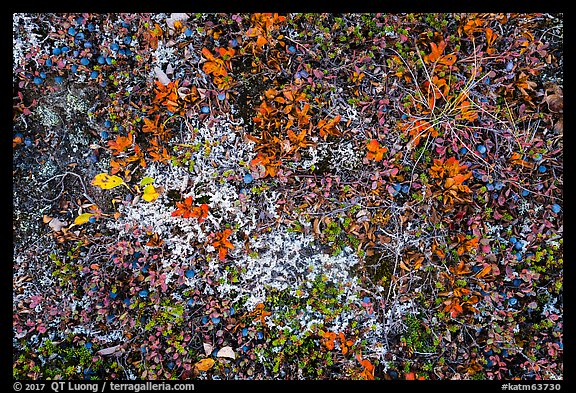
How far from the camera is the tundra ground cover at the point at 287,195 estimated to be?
3.45 metres

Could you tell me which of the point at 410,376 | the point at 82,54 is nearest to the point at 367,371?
the point at 410,376

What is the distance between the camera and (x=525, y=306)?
136 inches

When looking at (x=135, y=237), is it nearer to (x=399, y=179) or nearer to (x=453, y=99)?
(x=399, y=179)

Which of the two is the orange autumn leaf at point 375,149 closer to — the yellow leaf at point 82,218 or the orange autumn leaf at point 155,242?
the orange autumn leaf at point 155,242

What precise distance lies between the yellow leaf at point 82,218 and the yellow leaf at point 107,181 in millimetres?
242

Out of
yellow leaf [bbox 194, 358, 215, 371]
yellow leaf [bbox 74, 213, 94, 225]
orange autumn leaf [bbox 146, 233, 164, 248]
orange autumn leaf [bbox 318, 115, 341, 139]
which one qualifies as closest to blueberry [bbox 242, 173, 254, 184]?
orange autumn leaf [bbox 318, 115, 341, 139]

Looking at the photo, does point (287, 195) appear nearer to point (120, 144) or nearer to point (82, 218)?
point (120, 144)

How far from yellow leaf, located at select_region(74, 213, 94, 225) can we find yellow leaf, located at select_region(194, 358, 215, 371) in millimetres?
1395

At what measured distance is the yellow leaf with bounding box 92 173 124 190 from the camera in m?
3.48

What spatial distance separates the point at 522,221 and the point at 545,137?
0.67m

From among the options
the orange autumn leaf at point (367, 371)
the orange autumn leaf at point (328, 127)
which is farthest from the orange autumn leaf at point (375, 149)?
the orange autumn leaf at point (367, 371)

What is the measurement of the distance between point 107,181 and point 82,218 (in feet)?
Result: 1.13
